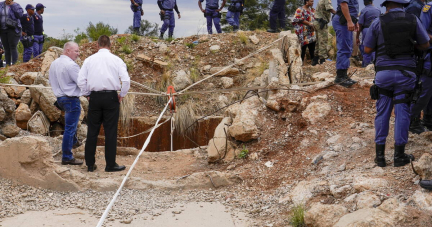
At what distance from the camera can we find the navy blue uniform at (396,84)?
4832 millimetres

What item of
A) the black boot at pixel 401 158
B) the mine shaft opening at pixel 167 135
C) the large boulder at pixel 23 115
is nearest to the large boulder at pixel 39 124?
the large boulder at pixel 23 115

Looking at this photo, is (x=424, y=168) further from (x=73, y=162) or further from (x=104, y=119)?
(x=73, y=162)

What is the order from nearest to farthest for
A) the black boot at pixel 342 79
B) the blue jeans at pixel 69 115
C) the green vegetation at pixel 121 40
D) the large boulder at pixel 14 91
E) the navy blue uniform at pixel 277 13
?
1. the blue jeans at pixel 69 115
2. the black boot at pixel 342 79
3. the large boulder at pixel 14 91
4. the navy blue uniform at pixel 277 13
5. the green vegetation at pixel 121 40

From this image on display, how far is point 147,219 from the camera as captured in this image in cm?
477

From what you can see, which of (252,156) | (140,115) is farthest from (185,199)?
(140,115)

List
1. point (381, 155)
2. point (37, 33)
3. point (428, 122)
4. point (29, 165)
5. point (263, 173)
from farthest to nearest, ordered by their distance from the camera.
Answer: point (37, 33), point (263, 173), point (428, 122), point (29, 165), point (381, 155)

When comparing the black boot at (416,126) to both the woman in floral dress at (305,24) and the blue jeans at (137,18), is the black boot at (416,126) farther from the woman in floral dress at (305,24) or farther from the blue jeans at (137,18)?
the blue jeans at (137,18)

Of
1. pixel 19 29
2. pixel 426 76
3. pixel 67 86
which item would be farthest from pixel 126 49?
pixel 426 76

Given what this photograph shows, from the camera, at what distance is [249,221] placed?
470 centimetres

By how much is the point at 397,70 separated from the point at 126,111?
720 centimetres

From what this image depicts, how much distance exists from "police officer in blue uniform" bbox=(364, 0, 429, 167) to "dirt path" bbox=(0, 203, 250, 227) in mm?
1808

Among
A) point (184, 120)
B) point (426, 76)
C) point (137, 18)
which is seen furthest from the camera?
point (137, 18)

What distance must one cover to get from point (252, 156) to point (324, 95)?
156 centimetres

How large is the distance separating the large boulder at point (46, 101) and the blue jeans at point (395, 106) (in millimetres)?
7064
